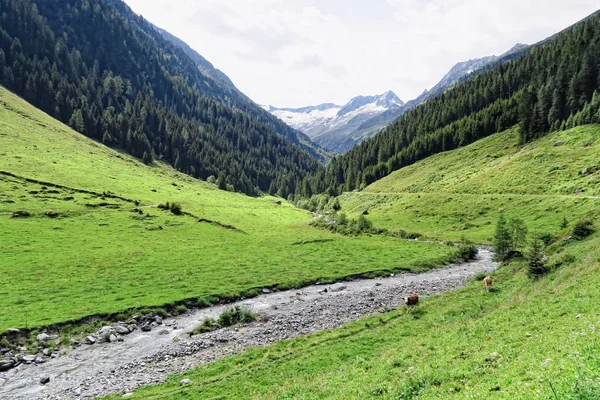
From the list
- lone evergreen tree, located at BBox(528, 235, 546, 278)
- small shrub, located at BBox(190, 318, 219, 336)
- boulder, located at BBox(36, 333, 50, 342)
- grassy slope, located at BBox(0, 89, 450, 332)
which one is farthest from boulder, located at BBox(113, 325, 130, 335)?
lone evergreen tree, located at BBox(528, 235, 546, 278)

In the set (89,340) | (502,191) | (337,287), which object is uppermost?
(502,191)

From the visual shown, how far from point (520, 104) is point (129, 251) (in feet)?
509

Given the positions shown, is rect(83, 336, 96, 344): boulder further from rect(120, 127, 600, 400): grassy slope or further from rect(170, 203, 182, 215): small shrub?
rect(170, 203, 182, 215): small shrub

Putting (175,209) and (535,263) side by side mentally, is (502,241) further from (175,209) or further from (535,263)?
(175,209)

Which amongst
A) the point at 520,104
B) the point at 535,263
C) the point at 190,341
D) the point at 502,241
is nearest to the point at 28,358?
the point at 190,341

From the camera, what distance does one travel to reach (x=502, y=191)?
8638 centimetres

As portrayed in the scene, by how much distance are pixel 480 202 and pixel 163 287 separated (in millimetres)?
79022

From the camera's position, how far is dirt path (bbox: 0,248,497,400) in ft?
68.6

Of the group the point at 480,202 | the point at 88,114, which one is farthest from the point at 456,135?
the point at 88,114

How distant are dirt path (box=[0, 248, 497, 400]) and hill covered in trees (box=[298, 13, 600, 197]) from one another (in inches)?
4279

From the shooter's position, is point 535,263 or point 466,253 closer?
point 535,263

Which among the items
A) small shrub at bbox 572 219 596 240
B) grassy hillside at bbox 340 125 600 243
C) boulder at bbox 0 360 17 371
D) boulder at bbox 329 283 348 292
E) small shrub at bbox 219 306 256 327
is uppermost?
grassy hillside at bbox 340 125 600 243

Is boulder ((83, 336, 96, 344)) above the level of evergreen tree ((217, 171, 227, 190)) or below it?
below

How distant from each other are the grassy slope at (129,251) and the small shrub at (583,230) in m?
18.8
